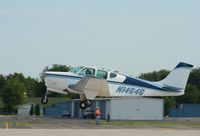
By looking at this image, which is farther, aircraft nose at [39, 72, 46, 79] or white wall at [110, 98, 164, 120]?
white wall at [110, 98, 164, 120]

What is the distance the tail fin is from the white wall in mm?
25287

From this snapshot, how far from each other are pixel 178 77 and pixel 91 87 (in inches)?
333

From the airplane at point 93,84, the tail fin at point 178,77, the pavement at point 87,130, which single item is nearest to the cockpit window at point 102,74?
the airplane at point 93,84

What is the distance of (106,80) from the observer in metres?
36.9

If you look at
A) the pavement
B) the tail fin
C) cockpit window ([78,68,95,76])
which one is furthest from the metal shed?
cockpit window ([78,68,95,76])

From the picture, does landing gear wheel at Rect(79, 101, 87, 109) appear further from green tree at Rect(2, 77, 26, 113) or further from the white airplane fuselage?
green tree at Rect(2, 77, 26, 113)

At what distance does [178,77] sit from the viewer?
139 ft

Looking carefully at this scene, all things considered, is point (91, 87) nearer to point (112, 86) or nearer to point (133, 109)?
point (112, 86)

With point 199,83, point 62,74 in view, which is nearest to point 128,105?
point 62,74

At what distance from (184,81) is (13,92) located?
6438 centimetres

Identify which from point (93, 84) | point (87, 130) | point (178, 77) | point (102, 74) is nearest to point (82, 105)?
point (93, 84)

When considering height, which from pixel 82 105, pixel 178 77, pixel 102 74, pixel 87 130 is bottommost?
pixel 87 130

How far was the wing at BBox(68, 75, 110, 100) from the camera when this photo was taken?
36219mm

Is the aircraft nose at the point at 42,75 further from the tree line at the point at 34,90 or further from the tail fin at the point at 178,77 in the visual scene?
the tree line at the point at 34,90
